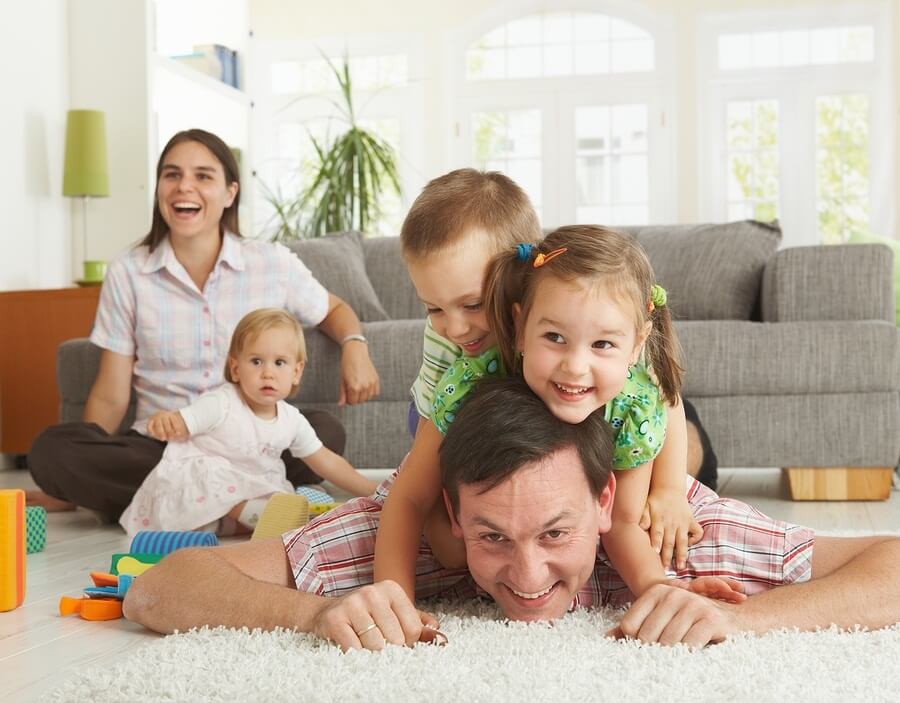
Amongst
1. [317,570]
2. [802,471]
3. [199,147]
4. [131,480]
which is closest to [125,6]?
[199,147]

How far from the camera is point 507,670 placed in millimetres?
1300

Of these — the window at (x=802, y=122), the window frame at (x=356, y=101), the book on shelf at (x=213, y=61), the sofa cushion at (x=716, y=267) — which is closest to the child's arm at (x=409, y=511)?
the sofa cushion at (x=716, y=267)

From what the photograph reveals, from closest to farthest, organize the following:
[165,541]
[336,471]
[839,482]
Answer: [165,541], [336,471], [839,482]

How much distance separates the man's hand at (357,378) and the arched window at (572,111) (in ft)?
16.5

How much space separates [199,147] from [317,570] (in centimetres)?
186

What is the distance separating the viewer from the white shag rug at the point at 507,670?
3.97ft

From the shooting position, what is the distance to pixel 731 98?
7.94m

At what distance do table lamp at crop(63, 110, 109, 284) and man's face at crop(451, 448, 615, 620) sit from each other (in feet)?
Result: 12.8

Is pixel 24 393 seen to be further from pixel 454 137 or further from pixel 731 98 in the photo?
pixel 731 98

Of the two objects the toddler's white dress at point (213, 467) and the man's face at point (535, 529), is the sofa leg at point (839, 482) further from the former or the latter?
the man's face at point (535, 529)

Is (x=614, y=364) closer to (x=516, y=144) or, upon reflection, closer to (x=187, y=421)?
(x=187, y=421)

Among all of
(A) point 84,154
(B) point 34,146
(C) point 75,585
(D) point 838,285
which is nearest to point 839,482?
(D) point 838,285

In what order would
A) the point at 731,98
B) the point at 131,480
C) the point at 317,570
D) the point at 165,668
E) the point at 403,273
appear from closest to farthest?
the point at 165,668
the point at 317,570
the point at 131,480
the point at 403,273
the point at 731,98

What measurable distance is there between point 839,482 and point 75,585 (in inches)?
85.8
